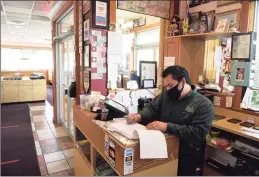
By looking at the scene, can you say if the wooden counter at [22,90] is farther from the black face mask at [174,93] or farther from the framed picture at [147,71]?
the black face mask at [174,93]

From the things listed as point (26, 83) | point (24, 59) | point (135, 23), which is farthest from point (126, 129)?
point (24, 59)

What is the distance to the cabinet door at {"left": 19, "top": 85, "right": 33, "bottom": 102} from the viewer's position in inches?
281

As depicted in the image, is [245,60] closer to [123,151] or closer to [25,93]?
[123,151]

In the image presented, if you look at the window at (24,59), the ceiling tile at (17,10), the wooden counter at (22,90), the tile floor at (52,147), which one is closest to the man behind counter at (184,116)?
the tile floor at (52,147)

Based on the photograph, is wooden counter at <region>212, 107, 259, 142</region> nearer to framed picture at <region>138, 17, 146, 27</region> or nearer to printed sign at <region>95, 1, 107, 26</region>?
printed sign at <region>95, 1, 107, 26</region>

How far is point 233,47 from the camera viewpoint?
8.19ft

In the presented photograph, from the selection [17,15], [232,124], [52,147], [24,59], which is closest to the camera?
[232,124]

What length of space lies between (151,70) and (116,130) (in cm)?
215

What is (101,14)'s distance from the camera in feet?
7.98

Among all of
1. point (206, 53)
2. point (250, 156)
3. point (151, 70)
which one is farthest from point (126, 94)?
point (250, 156)

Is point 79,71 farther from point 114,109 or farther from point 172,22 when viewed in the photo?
point 172,22

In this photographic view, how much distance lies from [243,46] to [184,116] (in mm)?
1460

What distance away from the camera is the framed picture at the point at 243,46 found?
2312 millimetres

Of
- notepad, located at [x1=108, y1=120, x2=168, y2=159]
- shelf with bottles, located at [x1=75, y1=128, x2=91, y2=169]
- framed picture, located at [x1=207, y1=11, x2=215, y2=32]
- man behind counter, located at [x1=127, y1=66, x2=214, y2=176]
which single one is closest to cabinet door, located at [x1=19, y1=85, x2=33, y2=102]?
shelf with bottles, located at [x1=75, y1=128, x2=91, y2=169]
